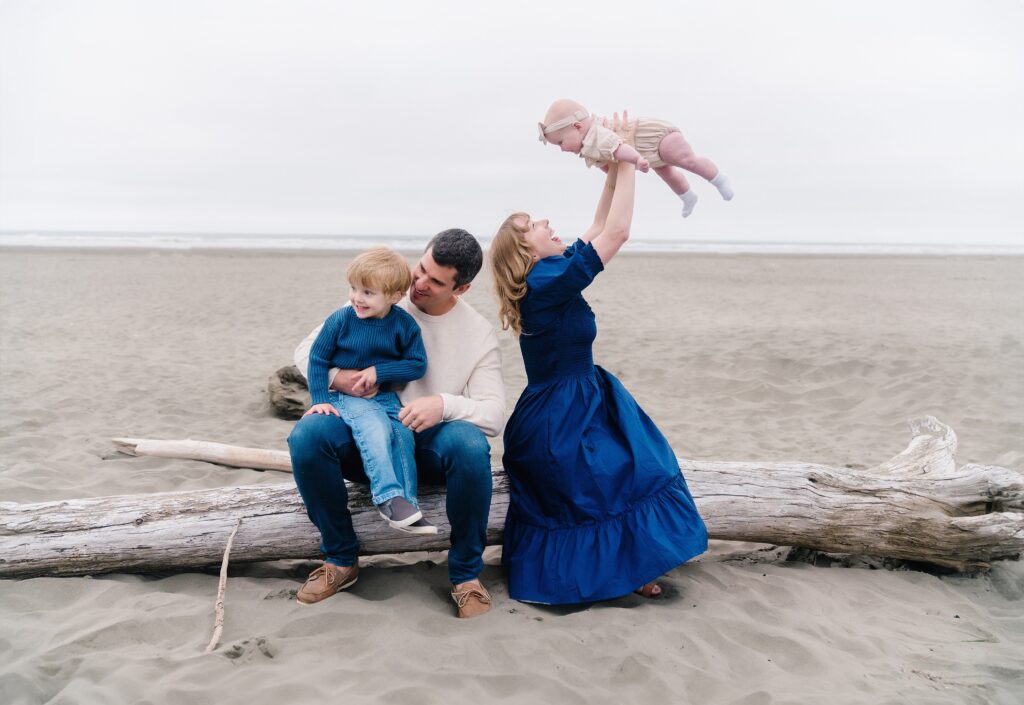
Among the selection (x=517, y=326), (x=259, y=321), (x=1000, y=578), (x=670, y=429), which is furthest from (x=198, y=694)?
(x=259, y=321)

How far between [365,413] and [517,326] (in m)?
0.76

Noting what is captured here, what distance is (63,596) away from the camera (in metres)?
3.33

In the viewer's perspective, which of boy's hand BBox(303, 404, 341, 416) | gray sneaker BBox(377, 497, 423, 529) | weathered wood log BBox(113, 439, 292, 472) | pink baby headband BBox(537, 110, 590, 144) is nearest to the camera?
gray sneaker BBox(377, 497, 423, 529)

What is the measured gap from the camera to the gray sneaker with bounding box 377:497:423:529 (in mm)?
3053

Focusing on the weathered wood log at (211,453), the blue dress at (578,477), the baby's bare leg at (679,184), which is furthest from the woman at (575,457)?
the weathered wood log at (211,453)

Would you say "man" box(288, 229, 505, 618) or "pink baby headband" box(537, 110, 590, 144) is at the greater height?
"pink baby headband" box(537, 110, 590, 144)

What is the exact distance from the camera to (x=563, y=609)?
3.30 metres

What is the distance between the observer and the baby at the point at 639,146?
3369mm

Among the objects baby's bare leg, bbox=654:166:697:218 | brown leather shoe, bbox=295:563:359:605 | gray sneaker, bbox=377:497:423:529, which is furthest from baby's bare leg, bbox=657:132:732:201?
brown leather shoe, bbox=295:563:359:605

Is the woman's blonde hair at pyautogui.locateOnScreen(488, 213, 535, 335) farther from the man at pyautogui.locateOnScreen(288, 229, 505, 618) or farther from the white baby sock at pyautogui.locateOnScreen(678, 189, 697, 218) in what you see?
the white baby sock at pyautogui.locateOnScreen(678, 189, 697, 218)

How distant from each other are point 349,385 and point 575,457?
1.00 metres

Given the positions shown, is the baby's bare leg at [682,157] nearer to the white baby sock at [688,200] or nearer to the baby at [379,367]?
the white baby sock at [688,200]

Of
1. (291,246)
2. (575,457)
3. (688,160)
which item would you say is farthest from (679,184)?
(291,246)

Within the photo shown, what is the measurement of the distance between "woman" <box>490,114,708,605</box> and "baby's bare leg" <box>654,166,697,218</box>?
54 centimetres
